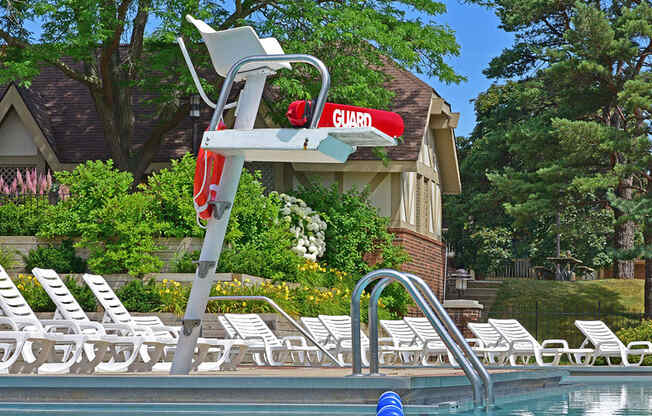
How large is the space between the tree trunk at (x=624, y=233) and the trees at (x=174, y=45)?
9.29m

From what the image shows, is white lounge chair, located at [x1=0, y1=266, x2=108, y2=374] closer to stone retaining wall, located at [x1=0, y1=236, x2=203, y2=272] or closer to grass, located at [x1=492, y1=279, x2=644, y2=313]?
stone retaining wall, located at [x1=0, y1=236, x2=203, y2=272]

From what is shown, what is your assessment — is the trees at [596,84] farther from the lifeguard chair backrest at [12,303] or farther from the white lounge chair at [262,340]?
the lifeguard chair backrest at [12,303]

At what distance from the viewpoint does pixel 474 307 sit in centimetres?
2647

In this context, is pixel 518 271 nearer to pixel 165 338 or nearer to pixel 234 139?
pixel 165 338

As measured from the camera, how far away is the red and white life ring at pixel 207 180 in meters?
8.95

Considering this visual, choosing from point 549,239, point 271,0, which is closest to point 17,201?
point 271,0

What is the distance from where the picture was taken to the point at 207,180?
9.01m

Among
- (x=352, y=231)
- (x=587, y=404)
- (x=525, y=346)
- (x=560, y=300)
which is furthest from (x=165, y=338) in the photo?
(x=560, y=300)

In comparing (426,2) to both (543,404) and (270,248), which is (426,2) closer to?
(270,248)

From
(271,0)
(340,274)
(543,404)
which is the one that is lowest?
(543,404)

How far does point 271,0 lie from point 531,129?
32.9ft

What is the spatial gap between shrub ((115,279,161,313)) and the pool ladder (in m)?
9.09

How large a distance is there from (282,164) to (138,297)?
1057 centimetres

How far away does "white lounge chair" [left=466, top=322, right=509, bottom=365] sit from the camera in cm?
1826
